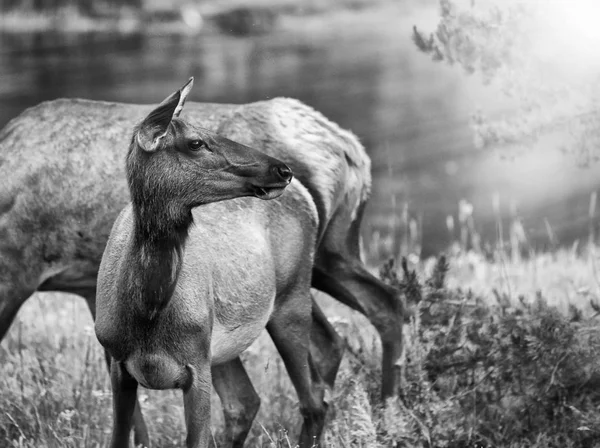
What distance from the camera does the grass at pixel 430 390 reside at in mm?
6031

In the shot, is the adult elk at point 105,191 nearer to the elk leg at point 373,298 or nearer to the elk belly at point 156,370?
the elk leg at point 373,298

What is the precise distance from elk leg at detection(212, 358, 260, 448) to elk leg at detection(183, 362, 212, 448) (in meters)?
1.03

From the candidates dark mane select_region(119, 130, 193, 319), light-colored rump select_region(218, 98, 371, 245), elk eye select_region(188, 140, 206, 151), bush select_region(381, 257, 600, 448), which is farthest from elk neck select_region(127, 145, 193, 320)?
bush select_region(381, 257, 600, 448)

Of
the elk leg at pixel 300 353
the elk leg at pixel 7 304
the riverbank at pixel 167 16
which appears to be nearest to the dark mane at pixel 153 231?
the elk leg at pixel 300 353

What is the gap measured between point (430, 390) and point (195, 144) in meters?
2.39

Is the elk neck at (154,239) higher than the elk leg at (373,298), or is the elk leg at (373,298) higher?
the elk neck at (154,239)

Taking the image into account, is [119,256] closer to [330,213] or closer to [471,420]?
[330,213]

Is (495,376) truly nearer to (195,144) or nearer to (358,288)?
(358,288)

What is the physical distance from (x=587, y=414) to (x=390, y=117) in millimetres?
3343

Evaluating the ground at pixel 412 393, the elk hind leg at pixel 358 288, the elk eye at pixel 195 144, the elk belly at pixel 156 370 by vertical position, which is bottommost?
the ground at pixel 412 393

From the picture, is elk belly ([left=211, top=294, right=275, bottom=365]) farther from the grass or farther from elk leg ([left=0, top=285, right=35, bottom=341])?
elk leg ([left=0, top=285, right=35, bottom=341])

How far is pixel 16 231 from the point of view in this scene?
6164 millimetres

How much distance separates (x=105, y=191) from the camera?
6309 millimetres

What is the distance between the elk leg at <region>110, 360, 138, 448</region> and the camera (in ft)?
15.9
